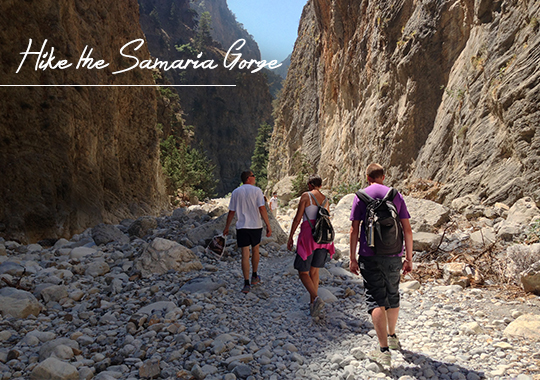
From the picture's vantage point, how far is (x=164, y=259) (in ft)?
17.4

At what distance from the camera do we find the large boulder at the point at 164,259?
17.0 feet

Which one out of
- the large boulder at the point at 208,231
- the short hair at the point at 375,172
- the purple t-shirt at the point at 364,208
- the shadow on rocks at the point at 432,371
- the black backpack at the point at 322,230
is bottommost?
the shadow on rocks at the point at 432,371

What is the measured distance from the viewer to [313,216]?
3998 millimetres

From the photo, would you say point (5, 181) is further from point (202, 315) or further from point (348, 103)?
point (348, 103)

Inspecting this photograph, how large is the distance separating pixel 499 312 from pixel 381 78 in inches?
522

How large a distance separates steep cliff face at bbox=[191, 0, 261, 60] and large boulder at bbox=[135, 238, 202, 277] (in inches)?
4235

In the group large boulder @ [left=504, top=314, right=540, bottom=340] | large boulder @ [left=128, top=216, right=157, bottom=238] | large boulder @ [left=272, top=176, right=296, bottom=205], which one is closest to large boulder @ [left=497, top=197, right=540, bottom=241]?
large boulder @ [left=504, top=314, right=540, bottom=340]

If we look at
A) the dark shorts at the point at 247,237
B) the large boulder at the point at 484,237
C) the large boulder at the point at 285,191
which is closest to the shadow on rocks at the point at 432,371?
the dark shorts at the point at 247,237

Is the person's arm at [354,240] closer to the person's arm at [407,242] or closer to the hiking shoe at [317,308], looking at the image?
the person's arm at [407,242]

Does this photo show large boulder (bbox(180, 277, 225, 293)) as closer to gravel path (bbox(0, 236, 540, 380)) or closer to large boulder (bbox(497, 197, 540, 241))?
gravel path (bbox(0, 236, 540, 380))

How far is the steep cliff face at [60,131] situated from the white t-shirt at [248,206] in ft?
15.4

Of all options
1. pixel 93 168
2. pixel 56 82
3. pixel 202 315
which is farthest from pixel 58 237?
pixel 202 315

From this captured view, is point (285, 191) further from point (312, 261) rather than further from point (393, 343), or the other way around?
point (393, 343)

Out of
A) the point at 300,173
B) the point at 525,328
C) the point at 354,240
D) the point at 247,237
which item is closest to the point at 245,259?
the point at 247,237
